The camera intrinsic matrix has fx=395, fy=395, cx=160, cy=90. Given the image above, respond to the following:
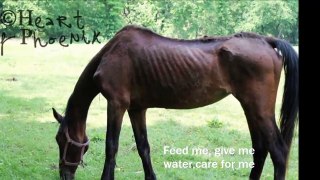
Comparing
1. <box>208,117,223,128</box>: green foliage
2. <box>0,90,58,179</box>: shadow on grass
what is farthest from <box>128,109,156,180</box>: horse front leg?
<box>0,90,58,179</box>: shadow on grass

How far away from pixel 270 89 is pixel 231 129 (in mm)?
576

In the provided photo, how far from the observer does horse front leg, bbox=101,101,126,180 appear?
2.18 metres

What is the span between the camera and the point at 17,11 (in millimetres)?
2480

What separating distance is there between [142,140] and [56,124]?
66cm

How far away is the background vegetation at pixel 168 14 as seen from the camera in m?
2.36

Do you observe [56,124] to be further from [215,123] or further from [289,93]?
[289,93]

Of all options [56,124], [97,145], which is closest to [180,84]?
[97,145]

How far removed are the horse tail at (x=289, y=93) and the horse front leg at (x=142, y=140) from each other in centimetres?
80

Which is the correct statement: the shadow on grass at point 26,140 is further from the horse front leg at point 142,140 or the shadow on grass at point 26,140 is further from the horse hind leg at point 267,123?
the horse hind leg at point 267,123

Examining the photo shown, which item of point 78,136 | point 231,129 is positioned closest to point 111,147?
point 78,136

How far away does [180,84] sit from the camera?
7.16 feet

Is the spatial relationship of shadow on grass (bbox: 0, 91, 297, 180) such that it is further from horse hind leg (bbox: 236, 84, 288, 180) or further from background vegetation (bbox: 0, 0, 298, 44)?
background vegetation (bbox: 0, 0, 298, 44)

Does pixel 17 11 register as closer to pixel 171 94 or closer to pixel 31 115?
pixel 31 115

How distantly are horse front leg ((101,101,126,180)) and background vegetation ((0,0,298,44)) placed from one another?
0.55 meters
